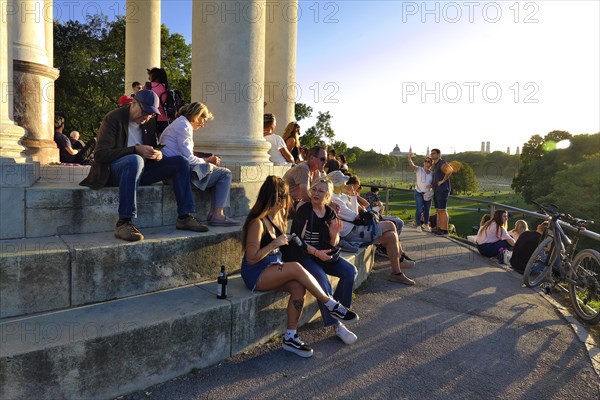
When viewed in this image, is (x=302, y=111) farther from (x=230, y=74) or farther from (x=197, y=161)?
(x=197, y=161)

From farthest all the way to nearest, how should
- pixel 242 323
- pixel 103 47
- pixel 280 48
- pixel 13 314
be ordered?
pixel 103 47 → pixel 280 48 → pixel 242 323 → pixel 13 314

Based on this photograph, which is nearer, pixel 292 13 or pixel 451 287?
pixel 451 287

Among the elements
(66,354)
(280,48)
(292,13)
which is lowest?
(66,354)

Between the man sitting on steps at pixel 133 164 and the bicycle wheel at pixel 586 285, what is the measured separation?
5.17m

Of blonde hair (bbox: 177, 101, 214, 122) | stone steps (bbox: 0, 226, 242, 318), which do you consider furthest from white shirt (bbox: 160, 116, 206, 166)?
stone steps (bbox: 0, 226, 242, 318)

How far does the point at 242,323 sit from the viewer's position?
13.7 ft

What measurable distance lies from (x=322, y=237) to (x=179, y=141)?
2.18 metres

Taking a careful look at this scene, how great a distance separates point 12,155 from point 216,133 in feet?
9.67

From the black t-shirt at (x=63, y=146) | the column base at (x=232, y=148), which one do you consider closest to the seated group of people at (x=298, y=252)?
the column base at (x=232, y=148)

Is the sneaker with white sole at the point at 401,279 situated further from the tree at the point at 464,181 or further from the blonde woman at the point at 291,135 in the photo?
the tree at the point at 464,181

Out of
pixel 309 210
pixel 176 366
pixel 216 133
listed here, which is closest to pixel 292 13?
pixel 216 133

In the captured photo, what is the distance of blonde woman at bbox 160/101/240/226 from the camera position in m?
5.40

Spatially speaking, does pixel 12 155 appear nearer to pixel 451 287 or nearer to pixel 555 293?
pixel 451 287

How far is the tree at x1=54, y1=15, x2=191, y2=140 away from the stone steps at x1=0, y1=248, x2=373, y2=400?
24.8 metres
